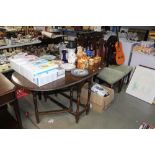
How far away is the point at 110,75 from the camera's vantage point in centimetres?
253

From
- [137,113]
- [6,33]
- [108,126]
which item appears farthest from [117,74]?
[6,33]

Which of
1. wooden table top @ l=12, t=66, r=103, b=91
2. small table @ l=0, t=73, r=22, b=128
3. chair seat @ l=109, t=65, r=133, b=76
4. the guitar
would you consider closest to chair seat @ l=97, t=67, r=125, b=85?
chair seat @ l=109, t=65, r=133, b=76

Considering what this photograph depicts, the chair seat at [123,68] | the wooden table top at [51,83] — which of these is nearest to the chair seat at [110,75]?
the chair seat at [123,68]

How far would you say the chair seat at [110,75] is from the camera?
2453mm

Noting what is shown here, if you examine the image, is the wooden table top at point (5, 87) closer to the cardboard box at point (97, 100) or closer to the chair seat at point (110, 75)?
the cardboard box at point (97, 100)

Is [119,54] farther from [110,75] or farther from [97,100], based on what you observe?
[97,100]

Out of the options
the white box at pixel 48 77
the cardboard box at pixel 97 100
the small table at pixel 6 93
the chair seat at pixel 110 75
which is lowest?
the cardboard box at pixel 97 100

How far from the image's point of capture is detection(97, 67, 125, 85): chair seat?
2.45 meters

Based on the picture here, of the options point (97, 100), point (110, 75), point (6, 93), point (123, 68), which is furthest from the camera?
point (123, 68)

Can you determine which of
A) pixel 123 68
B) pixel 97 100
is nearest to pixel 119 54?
pixel 123 68

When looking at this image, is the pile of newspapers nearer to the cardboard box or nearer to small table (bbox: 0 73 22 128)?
small table (bbox: 0 73 22 128)

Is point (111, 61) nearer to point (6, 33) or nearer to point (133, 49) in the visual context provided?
point (133, 49)

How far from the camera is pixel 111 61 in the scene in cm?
288

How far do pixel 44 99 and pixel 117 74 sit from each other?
127 cm
